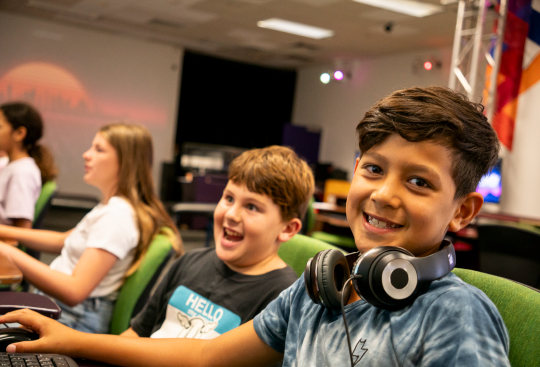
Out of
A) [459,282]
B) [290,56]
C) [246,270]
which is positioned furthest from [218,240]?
[290,56]

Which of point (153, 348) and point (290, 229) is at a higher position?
point (290, 229)

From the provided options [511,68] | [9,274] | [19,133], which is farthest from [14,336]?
[511,68]

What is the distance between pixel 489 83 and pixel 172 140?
668 cm

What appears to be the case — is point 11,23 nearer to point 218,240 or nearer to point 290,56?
point 290,56

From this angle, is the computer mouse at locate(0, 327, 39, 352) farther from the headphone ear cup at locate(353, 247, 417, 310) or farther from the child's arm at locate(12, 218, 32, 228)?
the child's arm at locate(12, 218, 32, 228)

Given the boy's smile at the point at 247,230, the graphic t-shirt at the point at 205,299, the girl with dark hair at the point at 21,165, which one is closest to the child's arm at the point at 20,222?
the girl with dark hair at the point at 21,165

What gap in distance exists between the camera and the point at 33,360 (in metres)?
0.83

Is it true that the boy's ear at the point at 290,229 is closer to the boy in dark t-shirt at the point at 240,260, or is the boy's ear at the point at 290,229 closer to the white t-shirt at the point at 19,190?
→ the boy in dark t-shirt at the point at 240,260

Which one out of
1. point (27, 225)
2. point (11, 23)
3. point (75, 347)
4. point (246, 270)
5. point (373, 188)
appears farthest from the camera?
point (11, 23)

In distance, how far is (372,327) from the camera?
72 centimetres

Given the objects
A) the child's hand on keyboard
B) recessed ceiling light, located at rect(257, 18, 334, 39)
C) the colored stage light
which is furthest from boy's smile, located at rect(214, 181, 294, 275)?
recessed ceiling light, located at rect(257, 18, 334, 39)

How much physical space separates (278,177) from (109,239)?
28.5 inches

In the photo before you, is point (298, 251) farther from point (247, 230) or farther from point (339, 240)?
point (339, 240)

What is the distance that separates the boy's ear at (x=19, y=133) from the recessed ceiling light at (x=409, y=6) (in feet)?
14.5
